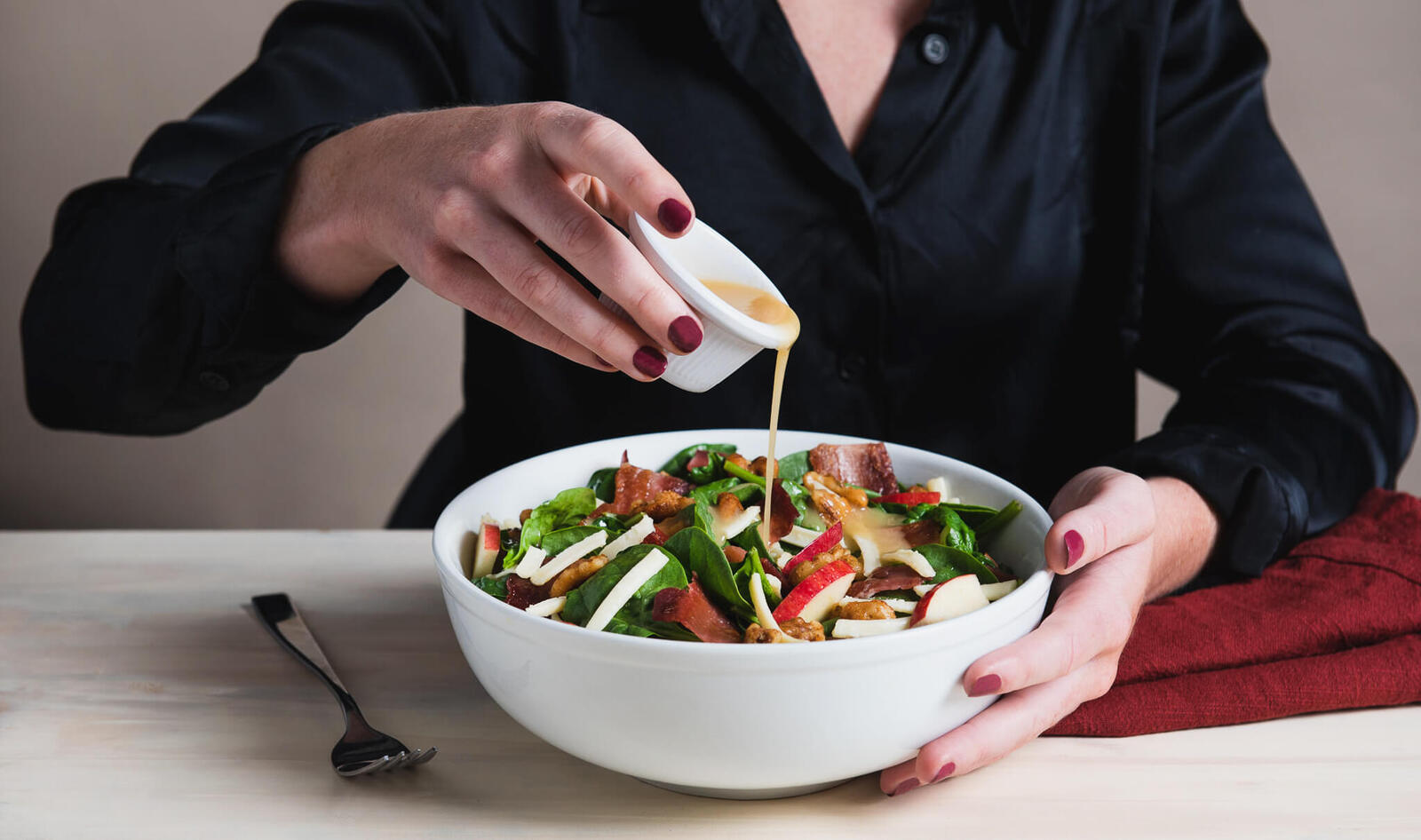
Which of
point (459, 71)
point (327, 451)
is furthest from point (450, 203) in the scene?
point (327, 451)

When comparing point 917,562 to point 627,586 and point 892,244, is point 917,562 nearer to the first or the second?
point 627,586

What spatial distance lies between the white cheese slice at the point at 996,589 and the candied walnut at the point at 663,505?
0.33 metres

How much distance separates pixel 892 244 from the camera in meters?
1.89

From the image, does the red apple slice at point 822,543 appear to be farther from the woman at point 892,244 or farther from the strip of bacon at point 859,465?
the woman at point 892,244

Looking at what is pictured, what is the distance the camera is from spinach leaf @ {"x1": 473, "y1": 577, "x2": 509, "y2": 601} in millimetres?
1085

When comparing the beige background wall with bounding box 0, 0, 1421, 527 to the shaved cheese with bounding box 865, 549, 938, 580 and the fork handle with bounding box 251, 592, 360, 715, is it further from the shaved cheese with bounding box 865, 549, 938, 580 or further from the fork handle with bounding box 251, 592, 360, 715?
the shaved cheese with bounding box 865, 549, 938, 580

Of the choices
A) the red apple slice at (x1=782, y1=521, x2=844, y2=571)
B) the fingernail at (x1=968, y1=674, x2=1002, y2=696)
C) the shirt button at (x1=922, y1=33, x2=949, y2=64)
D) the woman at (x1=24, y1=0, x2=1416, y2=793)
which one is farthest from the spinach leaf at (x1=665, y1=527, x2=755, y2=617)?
the shirt button at (x1=922, y1=33, x2=949, y2=64)

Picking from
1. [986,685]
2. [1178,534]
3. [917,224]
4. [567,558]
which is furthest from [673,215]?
[917,224]

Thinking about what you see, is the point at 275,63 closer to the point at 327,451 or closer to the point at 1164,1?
the point at 1164,1

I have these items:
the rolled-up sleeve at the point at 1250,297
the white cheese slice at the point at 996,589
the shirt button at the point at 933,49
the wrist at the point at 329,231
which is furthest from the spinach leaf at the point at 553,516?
the shirt button at the point at 933,49

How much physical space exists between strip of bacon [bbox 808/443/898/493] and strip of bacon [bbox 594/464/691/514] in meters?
0.17

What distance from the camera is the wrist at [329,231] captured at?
124cm

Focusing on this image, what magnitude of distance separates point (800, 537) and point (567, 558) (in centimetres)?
26

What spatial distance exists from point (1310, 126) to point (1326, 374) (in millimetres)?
2008
